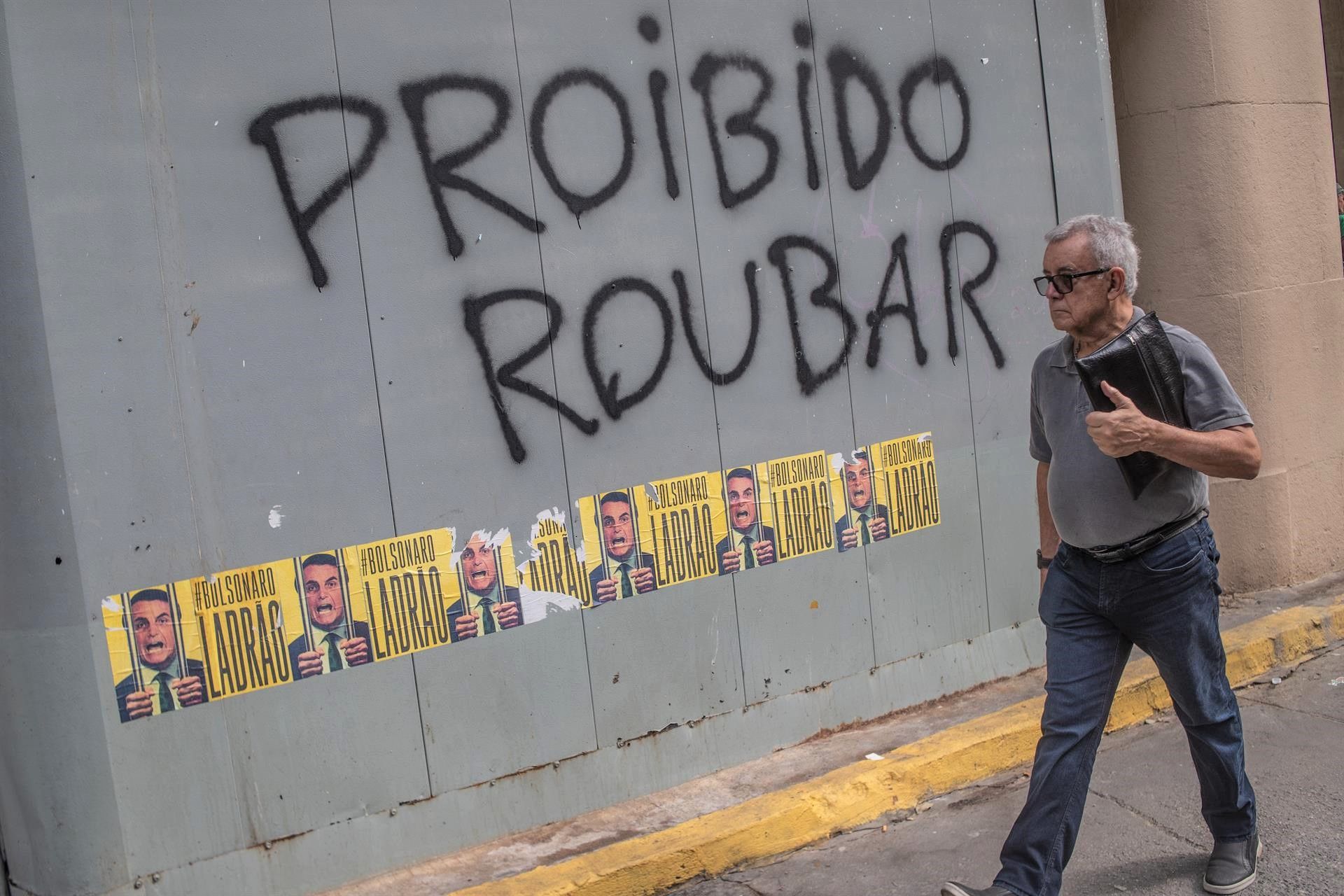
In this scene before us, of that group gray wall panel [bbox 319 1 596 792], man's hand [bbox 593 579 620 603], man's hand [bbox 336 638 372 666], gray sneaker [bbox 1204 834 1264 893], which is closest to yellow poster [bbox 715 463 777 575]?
man's hand [bbox 593 579 620 603]

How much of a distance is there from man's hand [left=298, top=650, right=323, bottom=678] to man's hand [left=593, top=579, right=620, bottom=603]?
91cm

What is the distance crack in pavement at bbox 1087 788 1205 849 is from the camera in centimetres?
373

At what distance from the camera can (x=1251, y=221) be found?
19.0ft

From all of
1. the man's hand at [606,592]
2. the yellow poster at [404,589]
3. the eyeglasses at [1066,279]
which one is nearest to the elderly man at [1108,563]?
the eyeglasses at [1066,279]

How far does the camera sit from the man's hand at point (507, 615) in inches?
156

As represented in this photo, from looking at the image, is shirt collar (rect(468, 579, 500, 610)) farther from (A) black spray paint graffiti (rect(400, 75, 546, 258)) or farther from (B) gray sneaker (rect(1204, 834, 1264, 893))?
(B) gray sneaker (rect(1204, 834, 1264, 893))

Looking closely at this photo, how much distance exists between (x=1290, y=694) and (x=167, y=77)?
4.53 meters

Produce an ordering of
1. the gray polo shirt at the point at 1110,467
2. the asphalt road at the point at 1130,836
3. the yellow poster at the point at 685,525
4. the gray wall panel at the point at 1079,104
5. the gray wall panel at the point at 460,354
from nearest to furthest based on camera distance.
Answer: the gray polo shirt at the point at 1110,467, the asphalt road at the point at 1130,836, the gray wall panel at the point at 460,354, the yellow poster at the point at 685,525, the gray wall panel at the point at 1079,104

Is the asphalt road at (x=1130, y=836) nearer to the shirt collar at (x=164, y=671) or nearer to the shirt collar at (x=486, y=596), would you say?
the shirt collar at (x=486, y=596)

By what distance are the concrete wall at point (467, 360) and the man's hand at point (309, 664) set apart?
2.2 inches

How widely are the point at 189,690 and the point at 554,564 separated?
1.15 m

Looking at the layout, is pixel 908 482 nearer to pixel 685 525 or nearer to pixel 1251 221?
pixel 685 525

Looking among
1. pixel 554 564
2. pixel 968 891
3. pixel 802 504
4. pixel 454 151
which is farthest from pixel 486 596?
pixel 968 891

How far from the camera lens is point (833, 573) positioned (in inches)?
→ 185
